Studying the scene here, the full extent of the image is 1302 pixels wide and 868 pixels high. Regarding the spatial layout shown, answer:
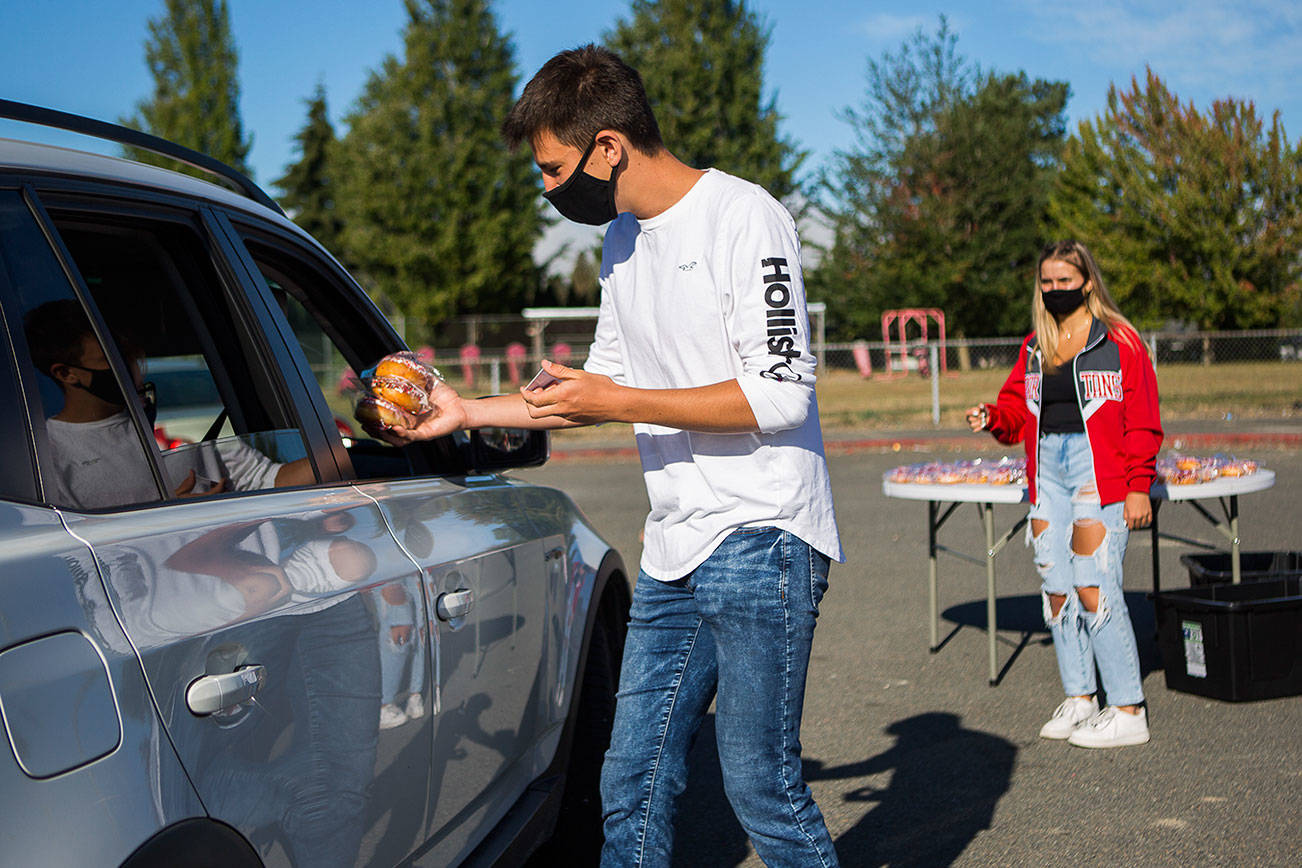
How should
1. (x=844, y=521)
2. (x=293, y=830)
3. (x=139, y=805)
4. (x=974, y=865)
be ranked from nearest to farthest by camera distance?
(x=139, y=805), (x=293, y=830), (x=974, y=865), (x=844, y=521)

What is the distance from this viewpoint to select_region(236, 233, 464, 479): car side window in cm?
283

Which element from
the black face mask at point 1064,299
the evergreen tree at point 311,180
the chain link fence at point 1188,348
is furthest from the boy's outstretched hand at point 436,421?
the evergreen tree at point 311,180

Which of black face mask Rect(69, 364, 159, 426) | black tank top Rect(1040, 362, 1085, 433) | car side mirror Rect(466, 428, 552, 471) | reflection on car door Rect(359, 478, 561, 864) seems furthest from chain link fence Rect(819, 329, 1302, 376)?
black face mask Rect(69, 364, 159, 426)

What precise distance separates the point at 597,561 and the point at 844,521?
778 centimetres

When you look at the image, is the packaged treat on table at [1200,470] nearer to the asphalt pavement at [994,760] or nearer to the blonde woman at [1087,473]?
the blonde woman at [1087,473]

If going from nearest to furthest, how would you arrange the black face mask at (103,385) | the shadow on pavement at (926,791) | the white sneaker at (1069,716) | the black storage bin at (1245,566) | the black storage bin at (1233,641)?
the black face mask at (103,385), the shadow on pavement at (926,791), the white sneaker at (1069,716), the black storage bin at (1233,641), the black storage bin at (1245,566)

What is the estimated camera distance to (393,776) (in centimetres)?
217

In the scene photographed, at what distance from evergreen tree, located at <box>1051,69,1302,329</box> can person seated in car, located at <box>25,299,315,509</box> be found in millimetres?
41017

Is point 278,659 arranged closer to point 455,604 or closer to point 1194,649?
point 455,604

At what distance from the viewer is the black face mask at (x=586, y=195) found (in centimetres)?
257

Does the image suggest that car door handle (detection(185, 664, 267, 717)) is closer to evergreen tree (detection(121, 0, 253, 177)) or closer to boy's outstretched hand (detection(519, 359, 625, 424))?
boy's outstretched hand (detection(519, 359, 625, 424))

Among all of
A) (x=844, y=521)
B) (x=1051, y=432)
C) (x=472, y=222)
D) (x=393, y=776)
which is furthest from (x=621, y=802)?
(x=472, y=222)

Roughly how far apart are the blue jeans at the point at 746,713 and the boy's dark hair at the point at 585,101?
88 cm

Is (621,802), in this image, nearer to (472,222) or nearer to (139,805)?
(139,805)
